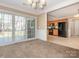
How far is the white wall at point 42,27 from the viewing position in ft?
19.7

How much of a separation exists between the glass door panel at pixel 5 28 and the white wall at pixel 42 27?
2.76 meters

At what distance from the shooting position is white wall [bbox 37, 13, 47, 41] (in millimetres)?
6004

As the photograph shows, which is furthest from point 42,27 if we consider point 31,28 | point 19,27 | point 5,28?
point 5,28

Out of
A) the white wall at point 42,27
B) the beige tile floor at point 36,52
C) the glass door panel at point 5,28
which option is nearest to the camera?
the beige tile floor at point 36,52

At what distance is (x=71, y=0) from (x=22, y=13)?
3622 millimetres

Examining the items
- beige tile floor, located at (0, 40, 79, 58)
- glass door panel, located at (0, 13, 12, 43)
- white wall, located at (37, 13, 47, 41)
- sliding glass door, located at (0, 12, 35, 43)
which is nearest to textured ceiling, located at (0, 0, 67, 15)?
white wall, located at (37, 13, 47, 41)

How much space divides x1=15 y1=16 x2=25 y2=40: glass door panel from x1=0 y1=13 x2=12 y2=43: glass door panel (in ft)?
1.64

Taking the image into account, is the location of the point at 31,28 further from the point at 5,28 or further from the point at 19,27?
the point at 5,28

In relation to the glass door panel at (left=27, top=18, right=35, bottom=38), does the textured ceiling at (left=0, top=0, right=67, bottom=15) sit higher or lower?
higher

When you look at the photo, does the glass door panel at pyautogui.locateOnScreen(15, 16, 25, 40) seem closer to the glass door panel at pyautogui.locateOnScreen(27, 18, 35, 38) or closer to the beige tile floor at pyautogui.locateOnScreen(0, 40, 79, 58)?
the glass door panel at pyautogui.locateOnScreen(27, 18, 35, 38)

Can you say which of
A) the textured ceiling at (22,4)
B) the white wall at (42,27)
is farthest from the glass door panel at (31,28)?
the textured ceiling at (22,4)

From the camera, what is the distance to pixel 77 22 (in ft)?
31.6

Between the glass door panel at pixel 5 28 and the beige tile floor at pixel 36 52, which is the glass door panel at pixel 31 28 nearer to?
the glass door panel at pixel 5 28

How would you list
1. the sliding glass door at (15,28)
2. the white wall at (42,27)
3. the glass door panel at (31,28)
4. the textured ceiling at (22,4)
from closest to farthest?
1. the textured ceiling at (22,4)
2. the sliding glass door at (15,28)
3. the white wall at (42,27)
4. the glass door panel at (31,28)
